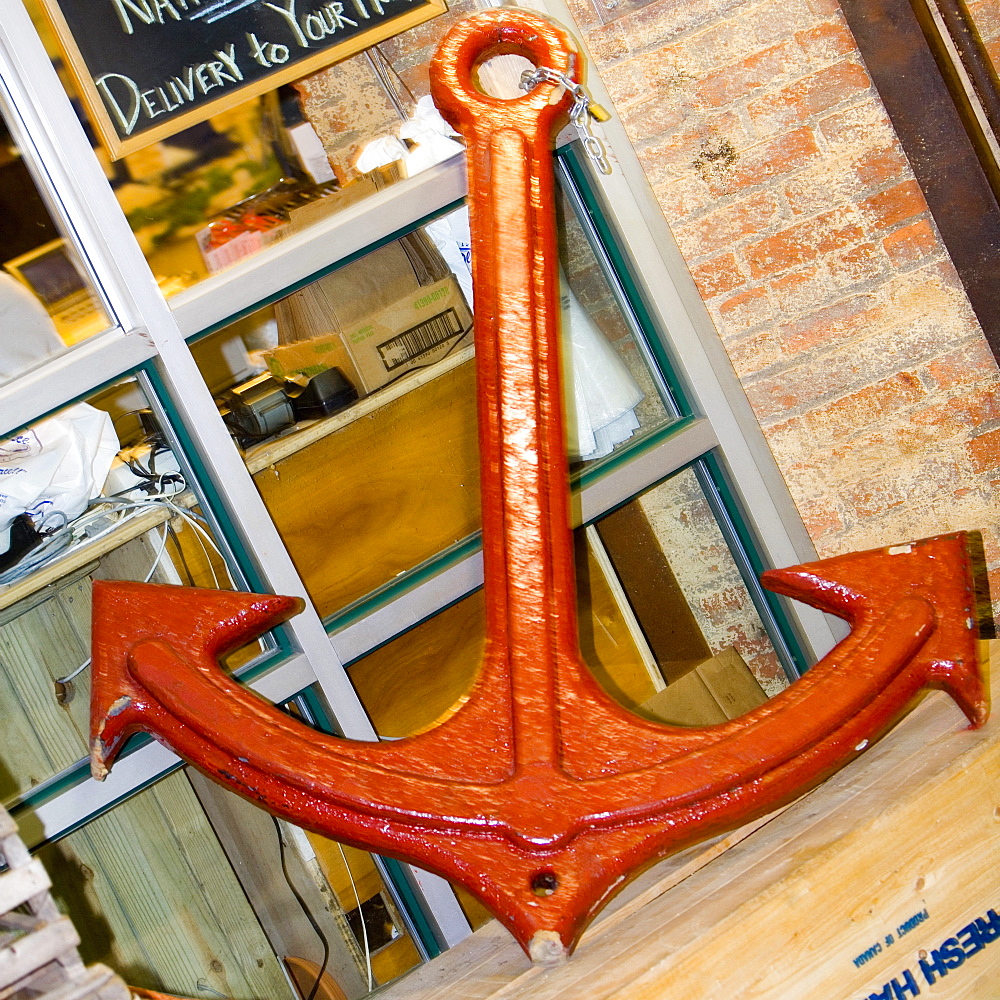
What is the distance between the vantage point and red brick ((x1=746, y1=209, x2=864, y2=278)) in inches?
69.0

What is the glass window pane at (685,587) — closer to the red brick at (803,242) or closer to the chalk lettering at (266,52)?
the red brick at (803,242)

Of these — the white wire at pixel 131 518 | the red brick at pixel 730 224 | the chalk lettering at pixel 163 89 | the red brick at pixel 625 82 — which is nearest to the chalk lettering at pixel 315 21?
the chalk lettering at pixel 163 89

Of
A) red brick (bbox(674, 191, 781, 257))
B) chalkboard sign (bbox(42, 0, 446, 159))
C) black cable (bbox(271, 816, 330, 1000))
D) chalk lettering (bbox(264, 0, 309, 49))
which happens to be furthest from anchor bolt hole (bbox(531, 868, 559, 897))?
chalk lettering (bbox(264, 0, 309, 49))

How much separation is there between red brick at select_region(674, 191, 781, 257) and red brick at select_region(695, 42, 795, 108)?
19cm

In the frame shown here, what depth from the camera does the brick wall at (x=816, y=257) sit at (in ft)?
5.65

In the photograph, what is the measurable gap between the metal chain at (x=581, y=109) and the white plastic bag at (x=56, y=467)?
35.4 inches

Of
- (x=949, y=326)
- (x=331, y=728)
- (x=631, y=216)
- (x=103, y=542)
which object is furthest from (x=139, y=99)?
(x=949, y=326)

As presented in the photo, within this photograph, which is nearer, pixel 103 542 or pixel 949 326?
pixel 103 542

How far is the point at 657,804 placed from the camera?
40.9 inches

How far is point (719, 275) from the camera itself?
176 centimetres

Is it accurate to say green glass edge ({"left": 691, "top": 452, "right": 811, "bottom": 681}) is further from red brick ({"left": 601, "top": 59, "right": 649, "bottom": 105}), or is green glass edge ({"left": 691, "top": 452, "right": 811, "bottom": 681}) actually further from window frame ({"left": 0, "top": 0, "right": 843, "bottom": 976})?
red brick ({"left": 601, "top": 59, "right": 649, "bottom": 105})

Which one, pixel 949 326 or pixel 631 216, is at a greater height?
pixel 631 216

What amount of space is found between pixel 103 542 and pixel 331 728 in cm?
50

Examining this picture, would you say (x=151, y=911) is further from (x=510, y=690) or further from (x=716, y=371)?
(x=716, y=371)
